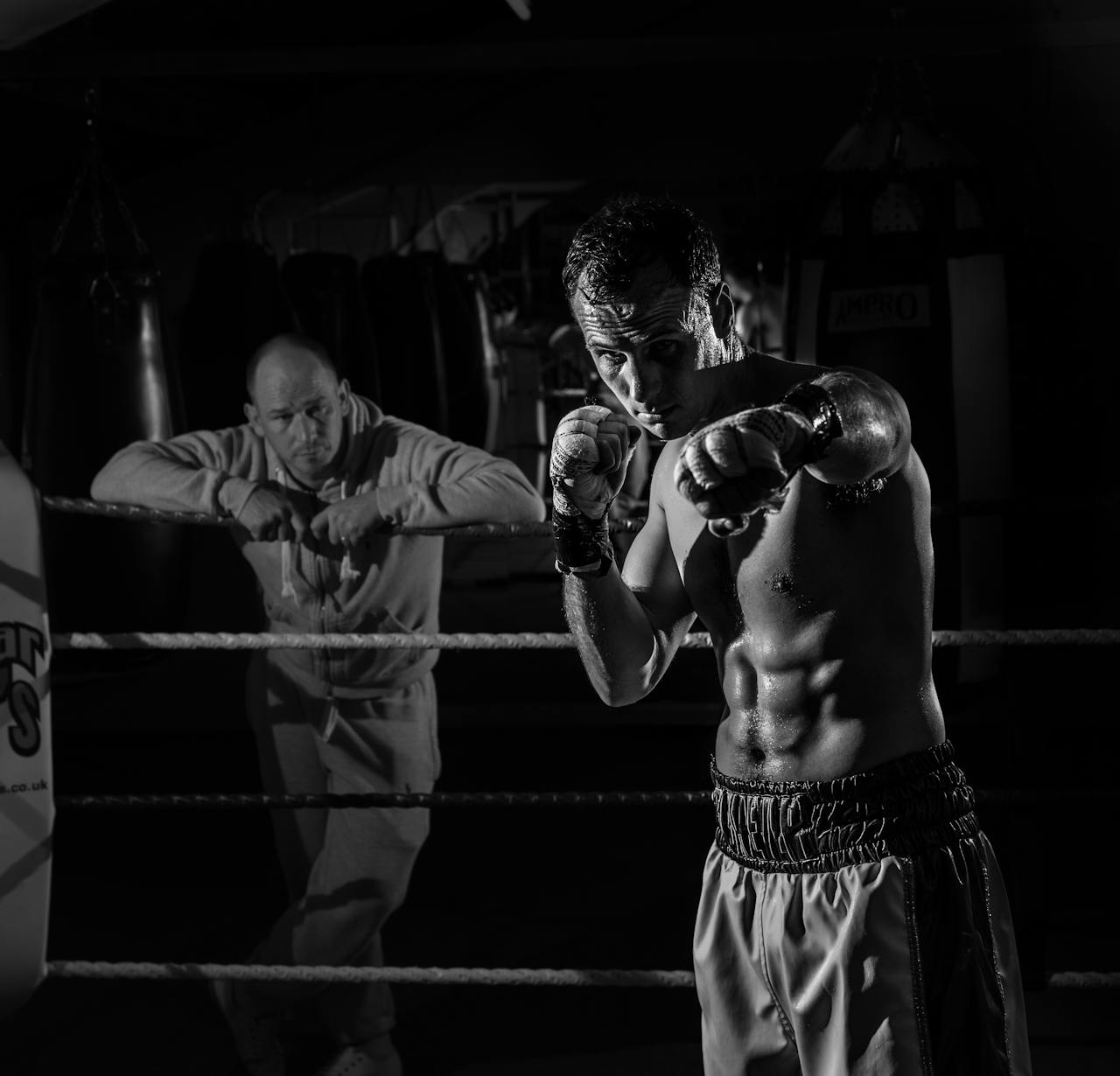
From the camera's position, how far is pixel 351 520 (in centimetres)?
197

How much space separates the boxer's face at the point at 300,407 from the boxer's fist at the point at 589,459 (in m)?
1.15

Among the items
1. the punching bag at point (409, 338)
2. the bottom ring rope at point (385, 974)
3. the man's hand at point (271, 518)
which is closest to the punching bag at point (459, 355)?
the punching bag at point (409, 338)

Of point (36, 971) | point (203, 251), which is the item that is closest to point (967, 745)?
point (203, 251)

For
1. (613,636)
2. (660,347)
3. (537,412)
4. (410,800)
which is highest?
(537,412)

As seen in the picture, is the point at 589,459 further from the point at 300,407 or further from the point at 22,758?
the point at 300,407

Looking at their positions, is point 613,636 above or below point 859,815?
above

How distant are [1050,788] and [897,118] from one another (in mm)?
1809

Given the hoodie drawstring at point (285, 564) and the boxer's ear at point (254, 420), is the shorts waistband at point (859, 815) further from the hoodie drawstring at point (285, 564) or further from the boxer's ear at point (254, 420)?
the boxer's ear at point (254, 420)

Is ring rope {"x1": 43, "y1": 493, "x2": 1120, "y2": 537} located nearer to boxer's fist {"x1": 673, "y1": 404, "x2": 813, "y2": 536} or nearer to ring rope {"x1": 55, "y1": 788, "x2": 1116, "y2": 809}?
ring rope {"x1": 55, "y1": 788, "x2": 1116, "y2": 809}

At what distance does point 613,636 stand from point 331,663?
3.78ft

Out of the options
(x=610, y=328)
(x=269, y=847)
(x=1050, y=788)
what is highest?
(x=610, y=328)

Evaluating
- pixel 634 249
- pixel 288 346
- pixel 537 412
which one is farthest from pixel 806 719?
pixel 537 412

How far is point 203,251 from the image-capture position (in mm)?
4164

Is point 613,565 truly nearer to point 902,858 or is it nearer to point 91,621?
point 902,858
